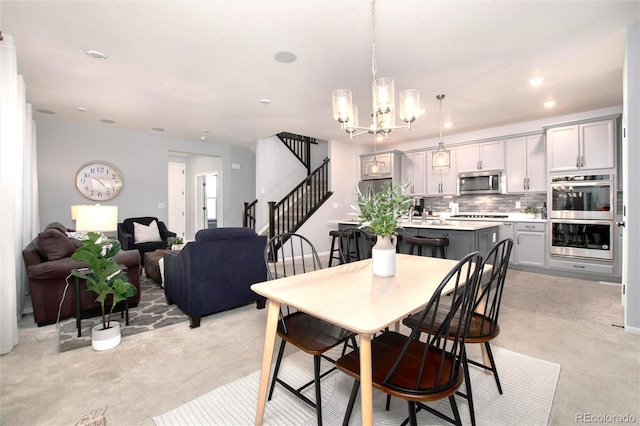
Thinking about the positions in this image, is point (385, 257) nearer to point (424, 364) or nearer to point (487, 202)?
point (424, 364)

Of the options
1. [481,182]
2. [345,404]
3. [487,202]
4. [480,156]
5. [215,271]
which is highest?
[480,156]

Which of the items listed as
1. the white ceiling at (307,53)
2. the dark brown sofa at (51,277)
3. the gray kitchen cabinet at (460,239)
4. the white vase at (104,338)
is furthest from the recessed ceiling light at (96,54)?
the gray kitchen cabinet at (460,239)

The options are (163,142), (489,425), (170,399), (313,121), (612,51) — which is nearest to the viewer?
(489,425)

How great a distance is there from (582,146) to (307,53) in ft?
14.5

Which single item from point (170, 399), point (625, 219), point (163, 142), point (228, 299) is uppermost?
point (163, 142)

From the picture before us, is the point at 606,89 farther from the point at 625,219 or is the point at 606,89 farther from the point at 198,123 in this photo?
the point at 198,123

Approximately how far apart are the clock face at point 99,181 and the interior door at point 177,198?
262 cm

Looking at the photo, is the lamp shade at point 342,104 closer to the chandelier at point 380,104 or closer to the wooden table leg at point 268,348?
the chandelier at point 380,104

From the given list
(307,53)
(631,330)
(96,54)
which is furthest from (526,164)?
(96,54)

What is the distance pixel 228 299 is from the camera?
123 inches

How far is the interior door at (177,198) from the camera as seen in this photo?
28.0 feet

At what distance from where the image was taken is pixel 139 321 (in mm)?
2973

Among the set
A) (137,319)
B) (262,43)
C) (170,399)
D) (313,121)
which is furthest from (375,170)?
(170,399)

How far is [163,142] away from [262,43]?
474 cm
